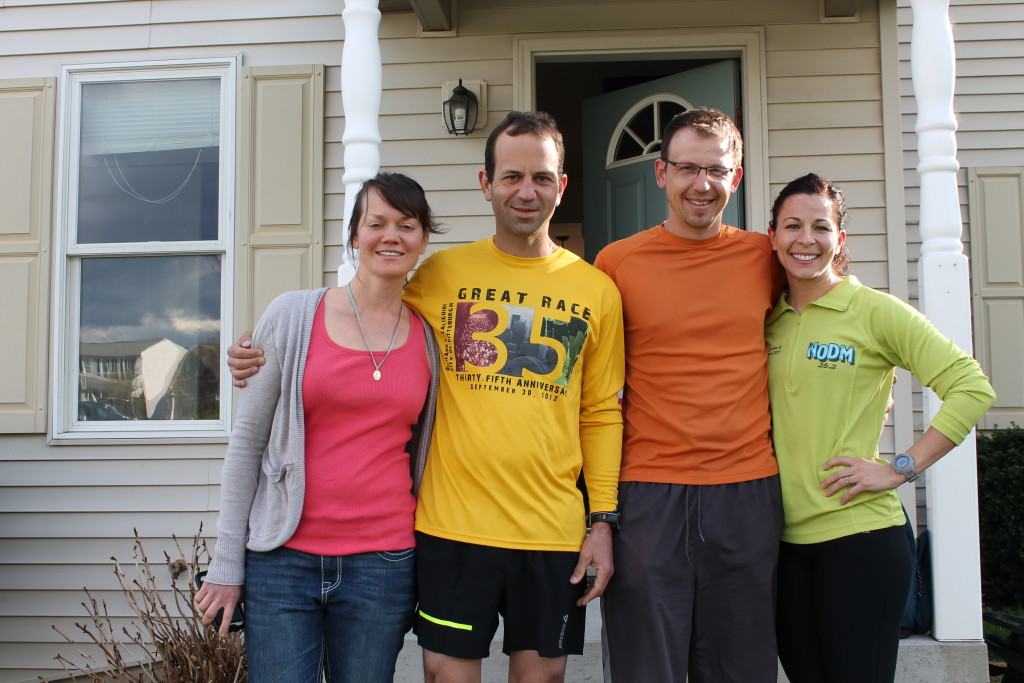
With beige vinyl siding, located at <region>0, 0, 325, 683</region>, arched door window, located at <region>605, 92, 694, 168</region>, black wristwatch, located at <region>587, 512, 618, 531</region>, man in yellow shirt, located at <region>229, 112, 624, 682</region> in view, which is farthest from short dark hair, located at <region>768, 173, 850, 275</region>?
beige vinyl siding, located at <region>0, 0, 325, 683</region>

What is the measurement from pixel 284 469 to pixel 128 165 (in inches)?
128

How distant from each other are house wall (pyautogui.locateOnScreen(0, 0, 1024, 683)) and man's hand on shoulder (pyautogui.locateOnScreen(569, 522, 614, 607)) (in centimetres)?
244

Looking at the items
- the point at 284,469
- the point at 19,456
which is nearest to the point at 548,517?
the point at 284,469

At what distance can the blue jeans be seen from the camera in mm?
1738

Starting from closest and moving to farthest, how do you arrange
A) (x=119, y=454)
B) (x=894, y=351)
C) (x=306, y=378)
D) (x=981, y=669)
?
(x=306, y=378), (x=894, y=351), (x=981, y=669), (x=119, y=454)

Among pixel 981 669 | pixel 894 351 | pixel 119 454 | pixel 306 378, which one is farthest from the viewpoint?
pixel 119 454

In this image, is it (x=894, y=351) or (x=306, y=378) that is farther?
(x=894, y=351)

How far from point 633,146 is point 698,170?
2.88 meters

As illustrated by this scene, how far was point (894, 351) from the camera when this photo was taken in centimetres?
201

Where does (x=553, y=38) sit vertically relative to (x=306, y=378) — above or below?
above

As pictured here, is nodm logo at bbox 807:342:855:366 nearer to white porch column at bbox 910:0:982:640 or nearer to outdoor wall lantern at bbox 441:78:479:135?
white porch column at bbox 910:0:982:640

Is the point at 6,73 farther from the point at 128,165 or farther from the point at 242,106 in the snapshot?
the point at 242,106

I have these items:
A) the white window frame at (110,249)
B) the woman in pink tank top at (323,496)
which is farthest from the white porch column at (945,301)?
the white window frame at (110,249)

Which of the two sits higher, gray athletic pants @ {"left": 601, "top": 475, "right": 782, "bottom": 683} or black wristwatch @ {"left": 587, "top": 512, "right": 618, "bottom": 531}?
black wristwatch @ {"left": 587, "top": 512, "right": 618, "bottom": 531}
